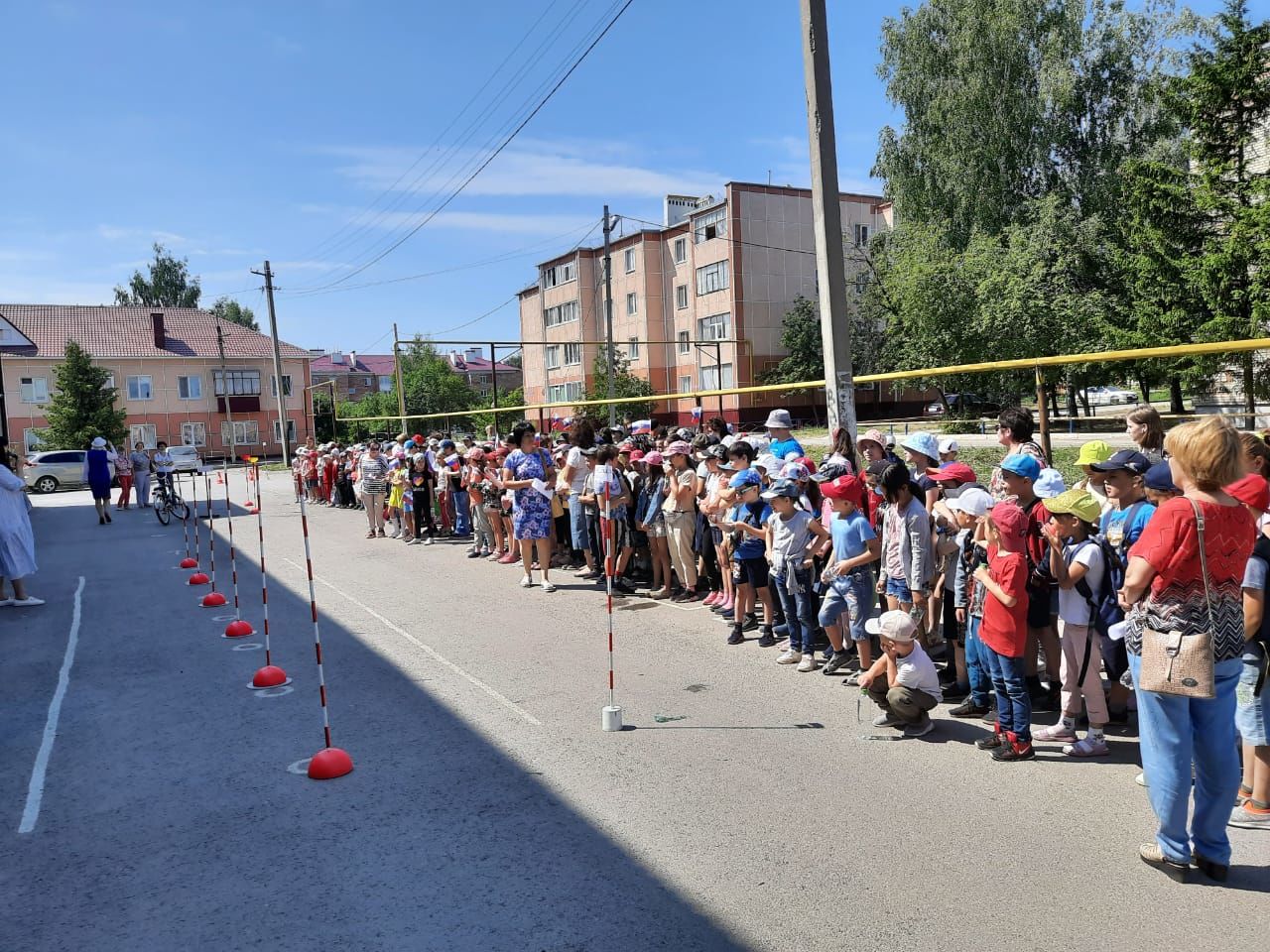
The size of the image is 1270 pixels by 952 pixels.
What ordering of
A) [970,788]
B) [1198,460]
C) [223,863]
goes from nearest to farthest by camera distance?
[1198,460]
[223,863]
[970,788]

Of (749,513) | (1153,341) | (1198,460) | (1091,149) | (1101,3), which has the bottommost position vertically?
(749,513)

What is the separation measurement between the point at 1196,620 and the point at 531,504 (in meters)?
8.68

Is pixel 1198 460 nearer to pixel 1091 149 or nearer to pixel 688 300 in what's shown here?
pixel 1091 149

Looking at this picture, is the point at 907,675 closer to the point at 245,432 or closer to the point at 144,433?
the point at 144,433

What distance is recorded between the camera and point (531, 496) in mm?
11625

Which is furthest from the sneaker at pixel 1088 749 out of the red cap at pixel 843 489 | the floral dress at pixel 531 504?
the floral dress at pixel 531 504

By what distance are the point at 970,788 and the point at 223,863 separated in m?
4.01

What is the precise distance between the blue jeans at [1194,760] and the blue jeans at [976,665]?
1580 millimetres

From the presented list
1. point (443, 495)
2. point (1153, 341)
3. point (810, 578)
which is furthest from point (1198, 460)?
point (1153, 341)

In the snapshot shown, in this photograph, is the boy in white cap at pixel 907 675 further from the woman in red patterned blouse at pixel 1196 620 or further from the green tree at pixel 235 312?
the green tree at pixel 235 312

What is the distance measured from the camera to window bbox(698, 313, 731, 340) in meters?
49.6

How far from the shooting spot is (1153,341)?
25.5m

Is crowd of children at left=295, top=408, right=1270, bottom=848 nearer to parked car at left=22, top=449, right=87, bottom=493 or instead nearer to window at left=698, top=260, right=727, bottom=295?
parked car at left=22, top=449, right=87, bottom=493

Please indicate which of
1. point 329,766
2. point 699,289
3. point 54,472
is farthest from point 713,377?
point 329,766
